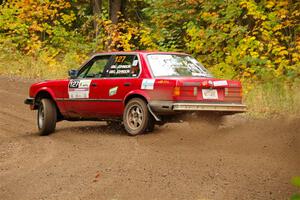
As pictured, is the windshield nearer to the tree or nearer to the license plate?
the license plate

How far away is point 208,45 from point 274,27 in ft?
8.35

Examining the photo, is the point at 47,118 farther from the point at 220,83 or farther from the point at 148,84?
the point at 220,83

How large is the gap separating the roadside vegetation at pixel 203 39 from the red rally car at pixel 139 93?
3.09m

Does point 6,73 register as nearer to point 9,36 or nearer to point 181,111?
point 9,36

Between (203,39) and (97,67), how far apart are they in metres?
8.30

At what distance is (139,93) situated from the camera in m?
11.3

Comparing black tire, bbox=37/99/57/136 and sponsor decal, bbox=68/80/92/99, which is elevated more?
sponsor decal, bbox=68/80/92/99

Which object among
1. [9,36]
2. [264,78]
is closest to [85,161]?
[264,78]

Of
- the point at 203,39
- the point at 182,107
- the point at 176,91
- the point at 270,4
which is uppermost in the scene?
the point at 270,4

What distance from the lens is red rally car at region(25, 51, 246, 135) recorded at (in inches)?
433

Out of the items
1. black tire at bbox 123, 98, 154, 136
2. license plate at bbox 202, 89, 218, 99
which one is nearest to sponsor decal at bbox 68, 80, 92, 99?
black tire at bbox 123, 98, 154, 136

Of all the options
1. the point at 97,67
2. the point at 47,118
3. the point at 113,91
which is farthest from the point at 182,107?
the point at 47,118

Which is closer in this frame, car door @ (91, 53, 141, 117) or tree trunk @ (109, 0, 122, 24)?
car door @ (91, 53, 141, 117)

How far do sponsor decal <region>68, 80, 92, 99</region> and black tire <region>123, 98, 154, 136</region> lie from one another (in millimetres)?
1175
